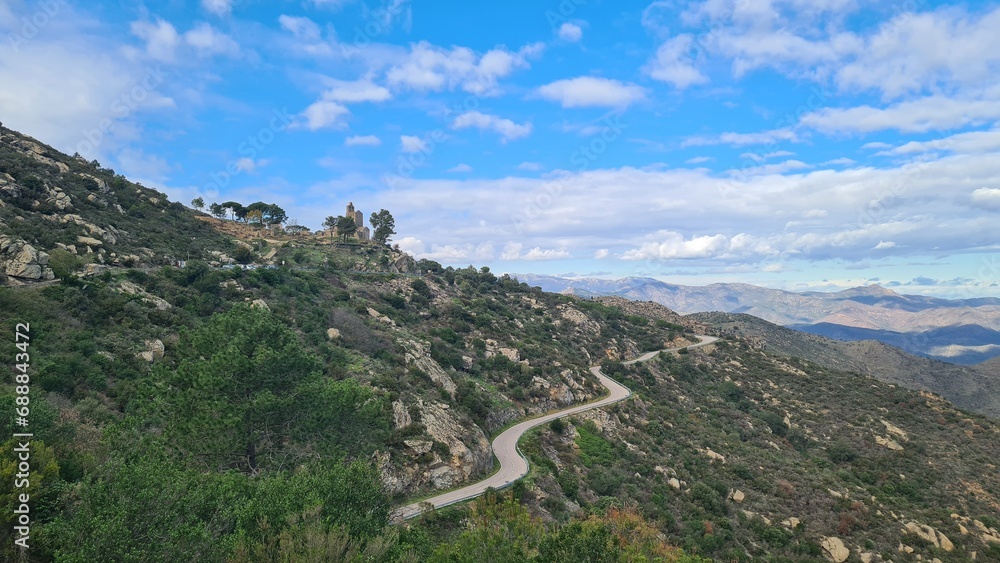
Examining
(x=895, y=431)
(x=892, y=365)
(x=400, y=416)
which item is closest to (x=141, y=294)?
(x=400, y=416)

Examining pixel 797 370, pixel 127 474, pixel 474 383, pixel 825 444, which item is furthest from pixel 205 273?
pixel 797 370

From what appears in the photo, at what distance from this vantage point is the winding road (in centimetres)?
2548

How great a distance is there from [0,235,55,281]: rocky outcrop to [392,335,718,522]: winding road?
35970mm

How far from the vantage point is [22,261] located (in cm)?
3472

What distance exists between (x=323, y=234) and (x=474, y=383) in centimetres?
8070

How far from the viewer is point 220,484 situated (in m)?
14.9

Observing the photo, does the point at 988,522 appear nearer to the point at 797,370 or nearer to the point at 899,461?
the point at 899,461

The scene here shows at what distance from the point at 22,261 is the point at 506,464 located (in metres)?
42.1

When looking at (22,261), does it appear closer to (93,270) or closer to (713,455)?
(93,270)

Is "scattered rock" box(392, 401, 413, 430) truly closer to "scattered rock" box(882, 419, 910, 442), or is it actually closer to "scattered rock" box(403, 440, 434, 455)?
"scattered rock" box(403, 440, 434, 455)

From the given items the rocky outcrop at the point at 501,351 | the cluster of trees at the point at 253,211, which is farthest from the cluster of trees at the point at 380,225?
the rocky outcrop at the point at 501,351

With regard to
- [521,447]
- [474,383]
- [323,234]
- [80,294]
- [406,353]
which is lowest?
[521,447]

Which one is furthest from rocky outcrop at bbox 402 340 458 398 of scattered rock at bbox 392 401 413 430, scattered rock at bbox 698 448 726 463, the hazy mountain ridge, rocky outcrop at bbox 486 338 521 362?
the hazy mountain ridge

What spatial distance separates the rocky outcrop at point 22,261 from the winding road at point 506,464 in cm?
3597
